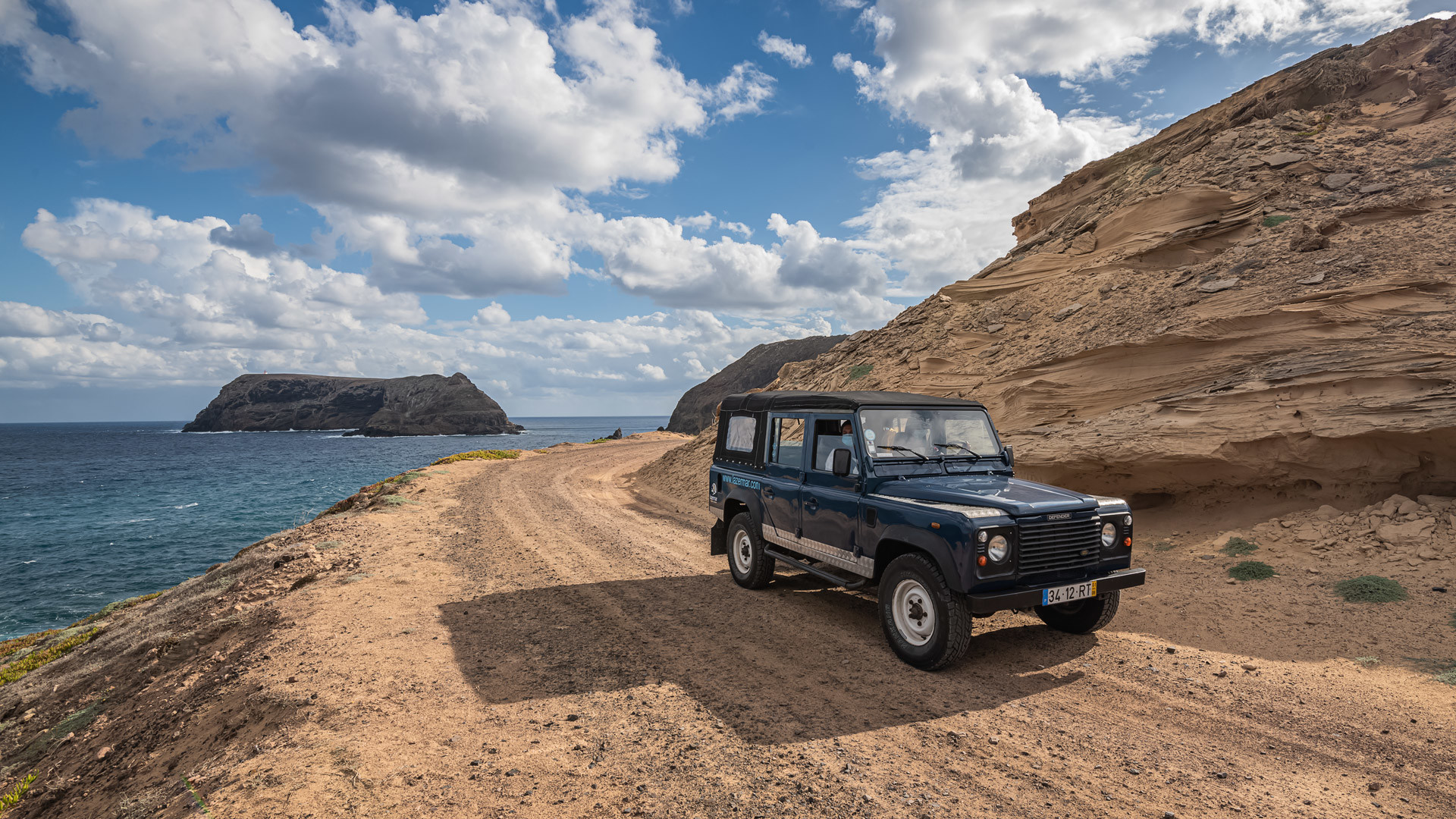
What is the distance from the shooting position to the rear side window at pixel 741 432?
9.31 meters

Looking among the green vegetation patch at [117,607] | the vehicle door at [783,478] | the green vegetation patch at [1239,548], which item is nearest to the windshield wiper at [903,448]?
the vehicle door at [783,478]

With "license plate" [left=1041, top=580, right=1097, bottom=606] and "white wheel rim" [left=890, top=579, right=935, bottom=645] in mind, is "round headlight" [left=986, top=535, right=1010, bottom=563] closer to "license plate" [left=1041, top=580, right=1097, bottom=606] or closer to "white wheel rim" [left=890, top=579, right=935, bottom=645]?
"license plate" [left=1041, top=580, right=1097, bottom=606]

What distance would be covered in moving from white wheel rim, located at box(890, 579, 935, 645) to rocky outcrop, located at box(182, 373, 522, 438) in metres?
126

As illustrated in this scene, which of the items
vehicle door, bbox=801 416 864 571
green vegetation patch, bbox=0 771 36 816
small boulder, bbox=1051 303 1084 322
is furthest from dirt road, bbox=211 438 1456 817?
small boulder, bbox=1051 303 1084 322

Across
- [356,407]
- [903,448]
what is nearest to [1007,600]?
[903,448]

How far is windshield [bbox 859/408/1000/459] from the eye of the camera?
23.8 ft

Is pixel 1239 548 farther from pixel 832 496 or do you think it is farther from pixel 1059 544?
pixel 832 496

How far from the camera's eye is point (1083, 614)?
6.89 metres

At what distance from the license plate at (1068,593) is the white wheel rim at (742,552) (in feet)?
13.6

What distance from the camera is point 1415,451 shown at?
8375 mm

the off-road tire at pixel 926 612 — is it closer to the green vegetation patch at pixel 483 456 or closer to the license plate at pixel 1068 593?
the license plate at pixel 1068 593

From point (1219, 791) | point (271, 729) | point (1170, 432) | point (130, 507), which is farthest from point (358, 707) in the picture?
point (130, 507)

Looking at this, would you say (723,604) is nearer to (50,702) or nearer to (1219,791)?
(1219,791)

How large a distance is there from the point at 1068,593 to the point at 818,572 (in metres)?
2.59
